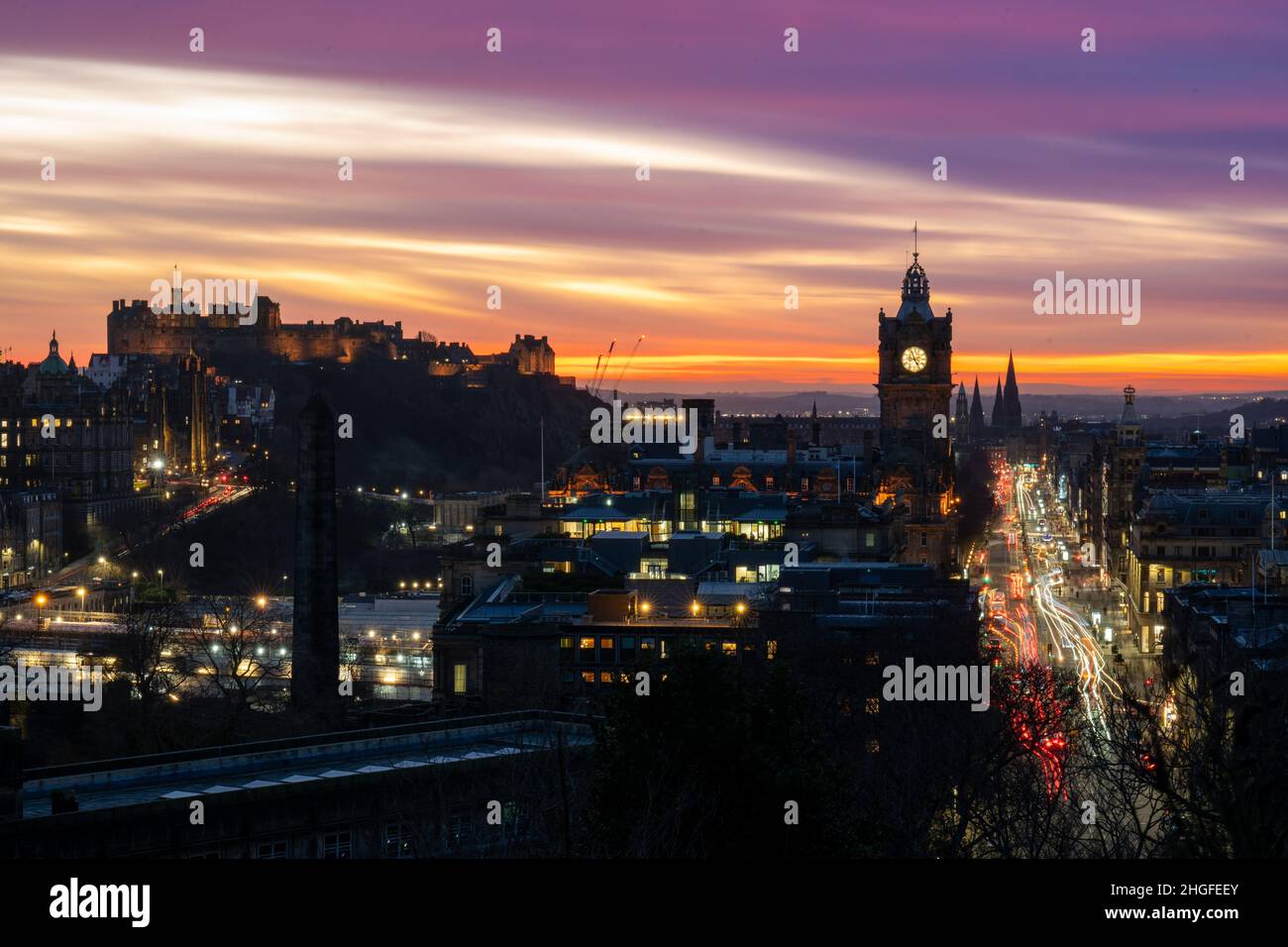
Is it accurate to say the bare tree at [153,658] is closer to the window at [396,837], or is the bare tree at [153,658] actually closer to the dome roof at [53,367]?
A: the window at [396,837]

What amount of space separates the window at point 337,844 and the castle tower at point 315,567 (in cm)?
2266

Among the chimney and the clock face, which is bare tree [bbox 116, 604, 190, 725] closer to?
the chimney

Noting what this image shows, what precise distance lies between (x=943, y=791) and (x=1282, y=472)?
98.1 meters

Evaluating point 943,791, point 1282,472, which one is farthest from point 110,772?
point 1282,472

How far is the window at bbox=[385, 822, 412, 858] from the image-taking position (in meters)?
38.3

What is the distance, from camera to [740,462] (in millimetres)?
116438

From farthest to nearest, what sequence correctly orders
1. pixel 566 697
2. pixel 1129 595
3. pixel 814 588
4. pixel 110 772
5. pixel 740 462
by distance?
1. pixel 740 462
2. pixel 1129 595
3. pixel 814 588
4. pixel 566 697
5. pixel 110 772

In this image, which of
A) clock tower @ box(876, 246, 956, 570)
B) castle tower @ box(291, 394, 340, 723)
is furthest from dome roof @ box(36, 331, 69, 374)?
castle tower @ box(291, 394, 340, 723)

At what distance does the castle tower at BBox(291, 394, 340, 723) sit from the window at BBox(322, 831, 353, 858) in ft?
74.3

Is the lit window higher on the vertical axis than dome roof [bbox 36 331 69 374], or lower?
lower

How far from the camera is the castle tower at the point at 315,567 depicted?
205 feet

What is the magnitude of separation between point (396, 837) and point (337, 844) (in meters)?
1.26
